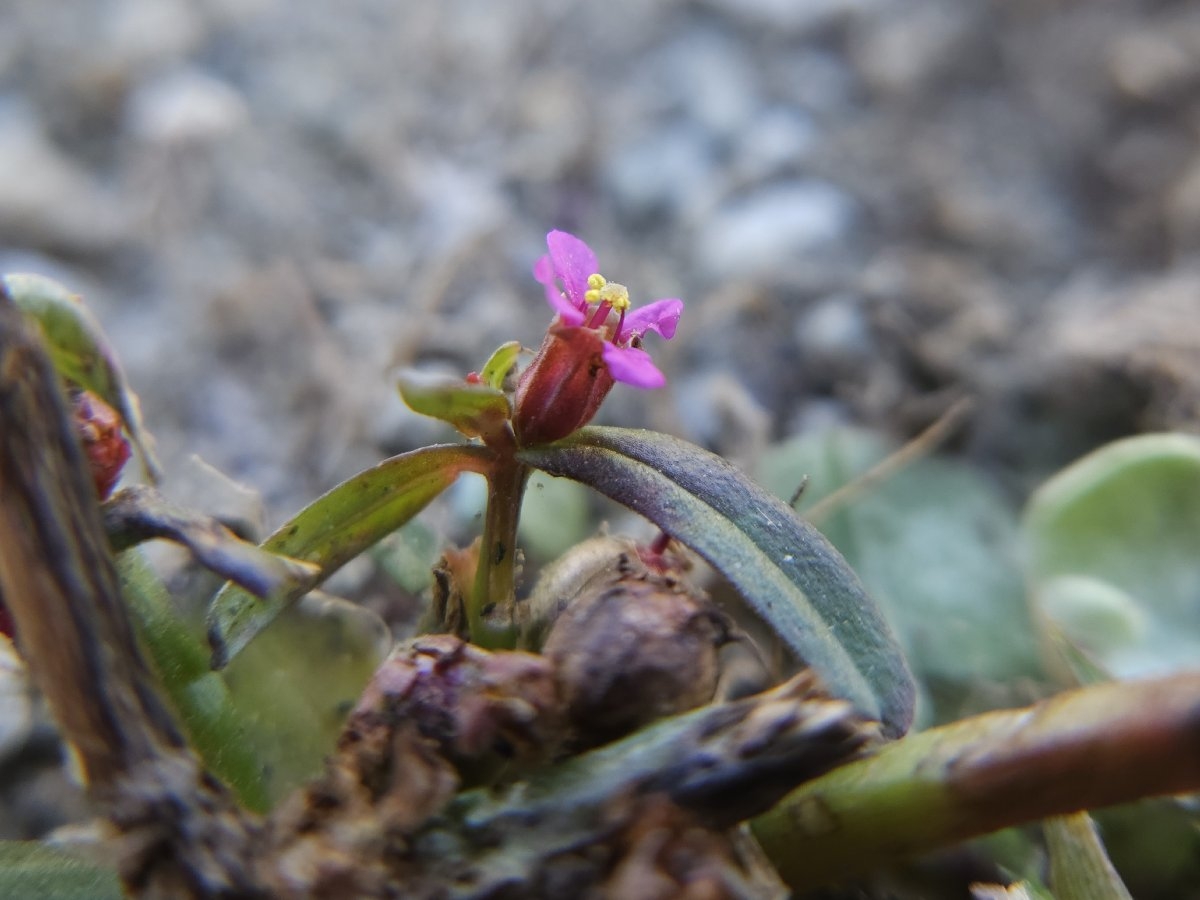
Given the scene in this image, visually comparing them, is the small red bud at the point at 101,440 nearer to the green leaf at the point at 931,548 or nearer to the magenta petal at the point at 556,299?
the magenta petal at the point at 556,299

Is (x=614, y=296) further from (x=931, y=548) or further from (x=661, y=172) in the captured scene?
(x=661, y=172)

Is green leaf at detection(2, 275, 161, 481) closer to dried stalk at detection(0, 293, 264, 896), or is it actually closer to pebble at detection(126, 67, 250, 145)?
dried stalk at detection(0, 293, 264, 896)

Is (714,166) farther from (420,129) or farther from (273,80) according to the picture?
(273,80)

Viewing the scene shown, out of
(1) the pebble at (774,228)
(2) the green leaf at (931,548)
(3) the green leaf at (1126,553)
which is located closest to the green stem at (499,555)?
(2) the green leaf at (931,548)

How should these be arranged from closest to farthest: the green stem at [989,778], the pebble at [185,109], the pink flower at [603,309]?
the green stem at [989,778]
the pink flower at [603,309]
the pebble at [185,109]

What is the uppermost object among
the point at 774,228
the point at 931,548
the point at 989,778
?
the point at 774,228

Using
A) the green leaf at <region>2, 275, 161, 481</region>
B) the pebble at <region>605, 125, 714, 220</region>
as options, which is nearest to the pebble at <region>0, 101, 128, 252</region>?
the pebble at <region>605, 125, 714, 220</region>

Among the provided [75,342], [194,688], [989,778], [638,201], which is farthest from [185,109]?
[989,778]
